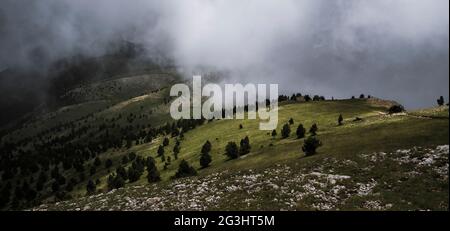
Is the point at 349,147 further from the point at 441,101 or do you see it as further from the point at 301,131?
the point at 441,101

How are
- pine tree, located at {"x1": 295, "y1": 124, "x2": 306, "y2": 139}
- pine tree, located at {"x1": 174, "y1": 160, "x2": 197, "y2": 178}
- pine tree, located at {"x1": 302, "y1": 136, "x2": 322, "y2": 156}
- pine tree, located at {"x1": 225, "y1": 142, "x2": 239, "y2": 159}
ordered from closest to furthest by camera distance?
pine tree, located at {"x1": 302, "y1": 136, "x2": 322, "y2": 156}
pine tree, located at {"x1": 174, "y1": 160, "x2": 197, "y2": 178}
pine tree, located at {"x1": 225, "y1": 142, "x2": 239, "y2": 159}
pine tree, located at {"x1": 295, "y1": 124, "x2": 306, "y2": 139}

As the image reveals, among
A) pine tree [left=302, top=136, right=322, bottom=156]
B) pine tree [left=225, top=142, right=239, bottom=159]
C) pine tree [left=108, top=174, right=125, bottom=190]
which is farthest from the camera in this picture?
pine tree [left=108, top=174, right=125, bottom=190]

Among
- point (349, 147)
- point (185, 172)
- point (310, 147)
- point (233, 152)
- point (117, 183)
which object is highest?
point (349, 147)

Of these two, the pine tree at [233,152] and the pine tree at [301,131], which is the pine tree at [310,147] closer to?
the pine tree at [233,152]

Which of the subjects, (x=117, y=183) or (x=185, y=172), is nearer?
(x=185, y=172)

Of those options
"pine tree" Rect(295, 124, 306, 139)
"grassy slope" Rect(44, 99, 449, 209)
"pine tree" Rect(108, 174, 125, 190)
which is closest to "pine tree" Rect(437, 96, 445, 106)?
"grassy slope" Rect(44, 99, 449, 209)

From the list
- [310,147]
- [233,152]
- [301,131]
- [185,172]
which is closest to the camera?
[310,147]

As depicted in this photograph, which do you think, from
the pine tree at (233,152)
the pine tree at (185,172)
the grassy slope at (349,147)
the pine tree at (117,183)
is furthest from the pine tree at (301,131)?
the pine tree at (117,183)

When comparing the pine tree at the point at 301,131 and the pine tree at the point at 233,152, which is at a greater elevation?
the pine tree at the point at 301,131

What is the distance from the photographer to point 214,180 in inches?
2657

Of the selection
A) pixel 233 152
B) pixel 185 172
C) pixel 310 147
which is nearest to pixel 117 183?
pixel 185 172

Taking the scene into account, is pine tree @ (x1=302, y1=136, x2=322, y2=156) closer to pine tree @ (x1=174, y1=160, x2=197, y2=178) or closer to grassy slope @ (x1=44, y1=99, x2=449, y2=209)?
grassy slope @ (x1=44, y1=99, x2=449, y2=209)
